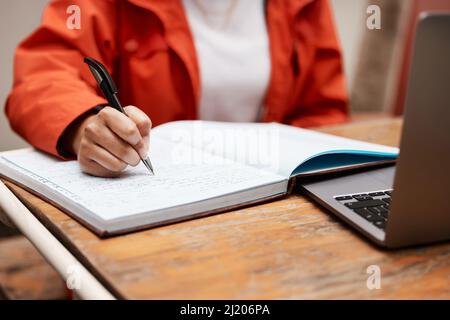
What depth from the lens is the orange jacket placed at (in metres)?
0.73

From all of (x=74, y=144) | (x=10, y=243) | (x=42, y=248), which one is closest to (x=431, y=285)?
(x=42, y=248)

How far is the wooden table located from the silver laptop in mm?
15

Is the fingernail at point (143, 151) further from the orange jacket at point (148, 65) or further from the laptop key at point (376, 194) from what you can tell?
the laptop key at point (376, 194)

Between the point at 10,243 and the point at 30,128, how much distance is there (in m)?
0.78

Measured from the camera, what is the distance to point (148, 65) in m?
0.95

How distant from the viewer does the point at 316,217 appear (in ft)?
1.65

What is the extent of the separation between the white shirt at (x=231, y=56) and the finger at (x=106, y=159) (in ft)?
1.54

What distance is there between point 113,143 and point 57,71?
0.99 feet

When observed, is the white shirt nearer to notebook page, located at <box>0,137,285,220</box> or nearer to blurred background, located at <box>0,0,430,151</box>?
notebook page, located at <box>0,137,285,220</box>

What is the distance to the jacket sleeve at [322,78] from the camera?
1.13 meters

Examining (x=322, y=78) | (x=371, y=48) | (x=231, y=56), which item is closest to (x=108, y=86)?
(x=231, y=56)

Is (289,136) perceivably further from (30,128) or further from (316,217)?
(30,128)

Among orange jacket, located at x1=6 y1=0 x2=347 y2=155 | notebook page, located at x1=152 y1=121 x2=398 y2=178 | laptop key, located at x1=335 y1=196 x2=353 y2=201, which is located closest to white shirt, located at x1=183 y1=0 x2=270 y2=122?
orange jacket, located at x1=6 y1=0 x2=347 y2=155

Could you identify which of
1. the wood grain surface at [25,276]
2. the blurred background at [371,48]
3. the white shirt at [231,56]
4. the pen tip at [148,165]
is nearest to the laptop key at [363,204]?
the pen tip at [148,165]
